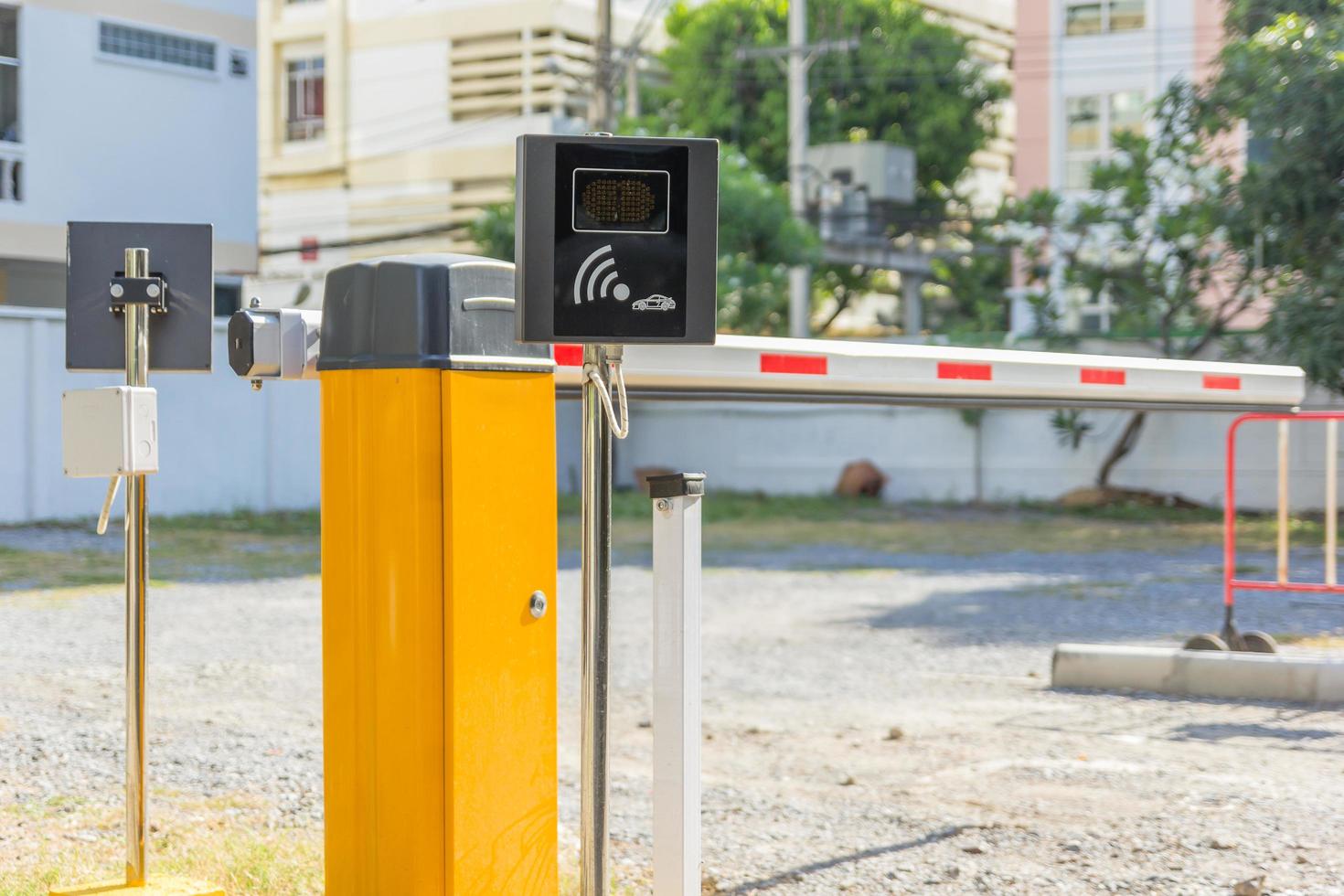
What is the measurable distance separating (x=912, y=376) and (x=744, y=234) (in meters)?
19.1

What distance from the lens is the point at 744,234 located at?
2367 centimetres

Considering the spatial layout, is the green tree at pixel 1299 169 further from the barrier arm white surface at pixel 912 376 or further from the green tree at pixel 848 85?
the green tree at pixel 848 85

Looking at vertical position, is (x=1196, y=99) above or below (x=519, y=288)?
above

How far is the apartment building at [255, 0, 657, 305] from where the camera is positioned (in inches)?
1209

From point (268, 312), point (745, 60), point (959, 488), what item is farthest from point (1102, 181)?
point (268, 312)

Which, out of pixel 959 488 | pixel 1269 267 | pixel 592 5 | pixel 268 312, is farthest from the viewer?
pixel 592 5

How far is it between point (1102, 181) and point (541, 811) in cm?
1864

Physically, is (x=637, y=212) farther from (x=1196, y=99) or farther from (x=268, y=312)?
(x=1196, y=99)

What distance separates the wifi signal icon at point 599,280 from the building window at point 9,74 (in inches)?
646

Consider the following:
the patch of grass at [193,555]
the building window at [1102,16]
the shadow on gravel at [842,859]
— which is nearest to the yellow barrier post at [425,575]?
the shadow on gravel at [842,859]

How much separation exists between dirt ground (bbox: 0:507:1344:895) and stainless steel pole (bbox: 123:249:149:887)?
634mm

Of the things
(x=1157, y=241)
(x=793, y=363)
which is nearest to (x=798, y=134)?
(x=1157, y=241)

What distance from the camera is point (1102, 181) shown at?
67.7ft

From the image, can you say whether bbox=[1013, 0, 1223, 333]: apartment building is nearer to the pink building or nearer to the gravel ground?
the pink building
